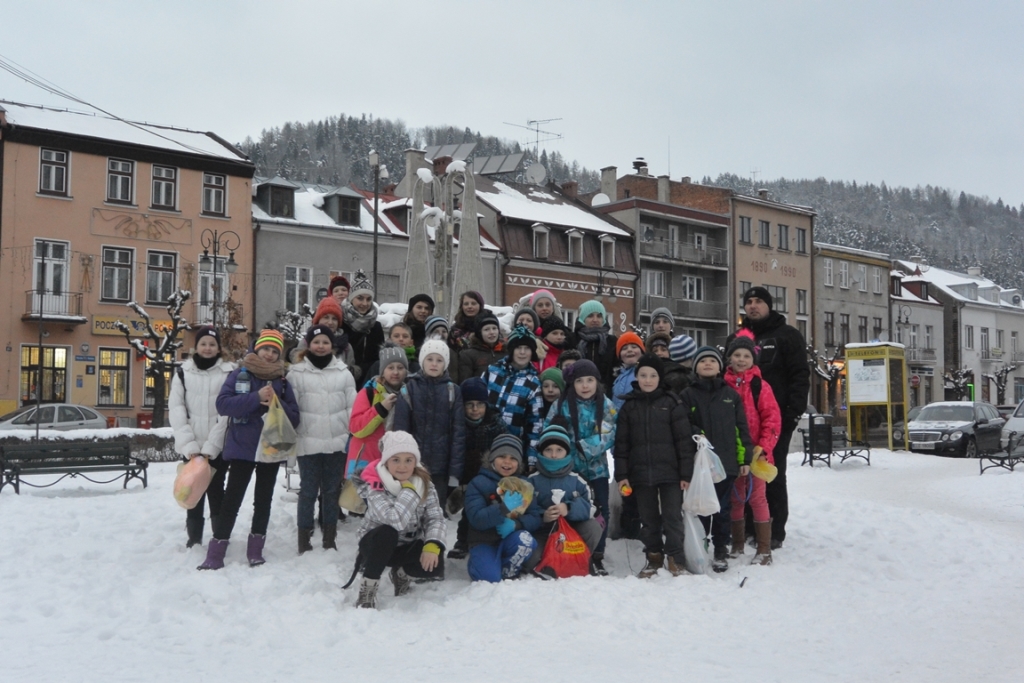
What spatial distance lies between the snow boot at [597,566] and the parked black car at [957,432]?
2127 cm

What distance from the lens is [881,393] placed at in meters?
25.5

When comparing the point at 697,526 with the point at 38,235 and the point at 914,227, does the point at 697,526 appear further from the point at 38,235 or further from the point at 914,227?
the point at 914,227

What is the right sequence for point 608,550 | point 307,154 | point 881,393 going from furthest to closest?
1. point 307,154
2. point 881,393
3. point 608,550

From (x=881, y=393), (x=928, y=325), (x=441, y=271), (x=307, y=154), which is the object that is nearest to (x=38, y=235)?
(x=441, y=271)

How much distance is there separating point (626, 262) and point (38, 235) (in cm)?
2560

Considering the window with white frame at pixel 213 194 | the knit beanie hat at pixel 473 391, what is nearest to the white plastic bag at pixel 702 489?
the knit beanie hat at pixel 473 391

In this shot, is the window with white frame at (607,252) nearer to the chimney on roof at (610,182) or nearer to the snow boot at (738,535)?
the chimney on roof at (610,182)

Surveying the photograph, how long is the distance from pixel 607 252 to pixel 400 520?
39380mm

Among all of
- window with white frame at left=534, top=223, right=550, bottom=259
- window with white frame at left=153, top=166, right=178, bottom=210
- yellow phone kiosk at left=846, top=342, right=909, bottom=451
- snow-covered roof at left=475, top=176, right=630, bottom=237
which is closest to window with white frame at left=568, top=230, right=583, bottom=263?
snow-covered roof at left=475, top=176, right=630, bottom=237

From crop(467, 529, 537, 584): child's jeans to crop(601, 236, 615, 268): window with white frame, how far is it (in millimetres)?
38336

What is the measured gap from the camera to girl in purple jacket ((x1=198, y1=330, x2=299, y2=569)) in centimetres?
802

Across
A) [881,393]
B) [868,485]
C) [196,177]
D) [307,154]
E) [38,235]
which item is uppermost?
[307,154]

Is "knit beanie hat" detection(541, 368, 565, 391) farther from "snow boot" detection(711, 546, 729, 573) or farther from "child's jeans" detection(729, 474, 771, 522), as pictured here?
"snow boot" detection(711, 546, 729, 573)

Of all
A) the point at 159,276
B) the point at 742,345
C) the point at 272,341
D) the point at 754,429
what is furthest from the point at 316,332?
the point at 159,276
